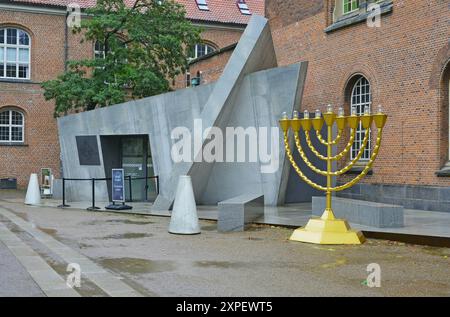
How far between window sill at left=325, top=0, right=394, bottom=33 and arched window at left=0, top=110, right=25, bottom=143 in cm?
2134

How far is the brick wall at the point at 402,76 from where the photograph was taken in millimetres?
15977

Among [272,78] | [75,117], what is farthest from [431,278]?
[75,117]

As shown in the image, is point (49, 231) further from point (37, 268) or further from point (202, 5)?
point (202, 5)

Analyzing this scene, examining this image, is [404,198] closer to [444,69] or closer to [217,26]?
[444,69]

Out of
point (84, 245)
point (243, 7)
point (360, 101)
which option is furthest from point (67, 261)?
point (243, 7)

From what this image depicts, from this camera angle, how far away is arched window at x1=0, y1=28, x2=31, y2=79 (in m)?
34.7

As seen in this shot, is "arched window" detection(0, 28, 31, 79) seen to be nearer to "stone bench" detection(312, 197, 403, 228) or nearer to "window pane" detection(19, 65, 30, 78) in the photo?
"window pane" detection(19, 65, 30, 78)

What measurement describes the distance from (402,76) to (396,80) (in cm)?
28

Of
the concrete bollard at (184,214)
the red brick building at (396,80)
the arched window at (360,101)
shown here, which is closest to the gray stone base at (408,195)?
the red brick building at (396,80)

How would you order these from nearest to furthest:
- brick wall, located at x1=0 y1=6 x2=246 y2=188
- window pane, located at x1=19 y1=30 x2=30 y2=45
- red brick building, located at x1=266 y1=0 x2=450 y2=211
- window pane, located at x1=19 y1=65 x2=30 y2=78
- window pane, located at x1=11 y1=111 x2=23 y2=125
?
red brick building, located at x1=266 y1=0 x2=450 y2=211 → brick wall, located at x1=0 y1=6 x2=246 y2=188 → window pane, located at x1=11 y1=111 x2=23 y2=125 → window pane, located at x1=19 y1=30 x2=30 y2=45 → window pane, located at x1=19 y1=65 x2=30 y2=78

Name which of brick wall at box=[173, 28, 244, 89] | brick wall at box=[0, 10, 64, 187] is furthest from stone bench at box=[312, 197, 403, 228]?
brick wall at box=[0, 10, 64, 187]

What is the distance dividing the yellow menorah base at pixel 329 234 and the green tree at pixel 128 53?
16.1 m

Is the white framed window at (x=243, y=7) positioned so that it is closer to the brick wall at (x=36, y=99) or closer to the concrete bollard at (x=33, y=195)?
the brick wall at (x=36, y=99)

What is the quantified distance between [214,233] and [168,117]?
6816mm
